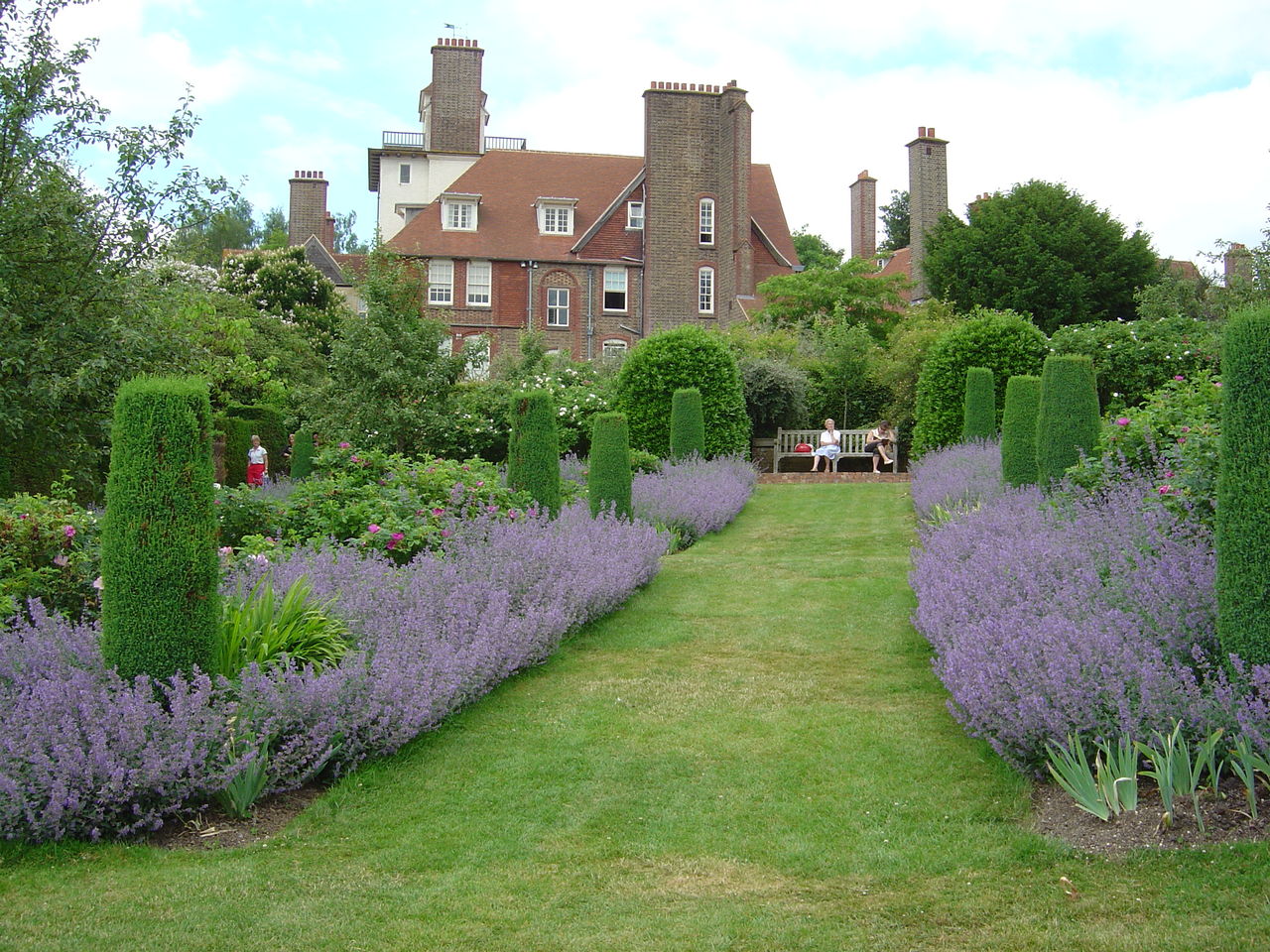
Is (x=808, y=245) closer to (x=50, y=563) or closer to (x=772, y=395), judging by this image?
(x=772, y=395)

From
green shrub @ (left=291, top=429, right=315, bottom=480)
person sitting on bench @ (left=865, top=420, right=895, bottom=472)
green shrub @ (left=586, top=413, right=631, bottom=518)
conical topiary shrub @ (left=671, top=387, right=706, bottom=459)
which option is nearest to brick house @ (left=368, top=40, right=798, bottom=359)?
person sitting on bench @ (left=865, top=420, right=895, bottom=472)

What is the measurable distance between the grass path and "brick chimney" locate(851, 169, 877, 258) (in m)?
37.2

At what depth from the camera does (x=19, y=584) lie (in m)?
6.89

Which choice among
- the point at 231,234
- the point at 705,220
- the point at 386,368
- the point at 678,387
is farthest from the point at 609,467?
the point at 231,234

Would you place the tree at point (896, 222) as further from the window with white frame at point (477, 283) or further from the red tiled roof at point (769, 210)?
the window with white frame at point (477, 283)

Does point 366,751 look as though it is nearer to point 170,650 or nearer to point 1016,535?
point 170,650

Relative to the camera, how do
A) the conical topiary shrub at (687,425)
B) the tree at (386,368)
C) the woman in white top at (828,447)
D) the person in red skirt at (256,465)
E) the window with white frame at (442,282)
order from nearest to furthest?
the tree at (386,368) < the person in red skirt at (256,465) < the conical topiary shrub at (687,425) < the woman in white top at (828,447) < the window with white frame at (442,282)

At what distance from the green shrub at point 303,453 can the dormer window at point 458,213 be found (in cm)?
2141

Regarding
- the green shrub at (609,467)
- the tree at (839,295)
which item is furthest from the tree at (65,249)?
the tree at (839,295)

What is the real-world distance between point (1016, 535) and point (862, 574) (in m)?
2.88

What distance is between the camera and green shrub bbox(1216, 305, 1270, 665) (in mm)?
4551

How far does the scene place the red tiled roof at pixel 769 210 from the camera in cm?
4075

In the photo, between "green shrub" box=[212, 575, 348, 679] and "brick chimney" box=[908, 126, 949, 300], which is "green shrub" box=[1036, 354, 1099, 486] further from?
"brick chimney" box=[908, 126, 949, 300]

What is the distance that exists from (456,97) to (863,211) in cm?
1685
